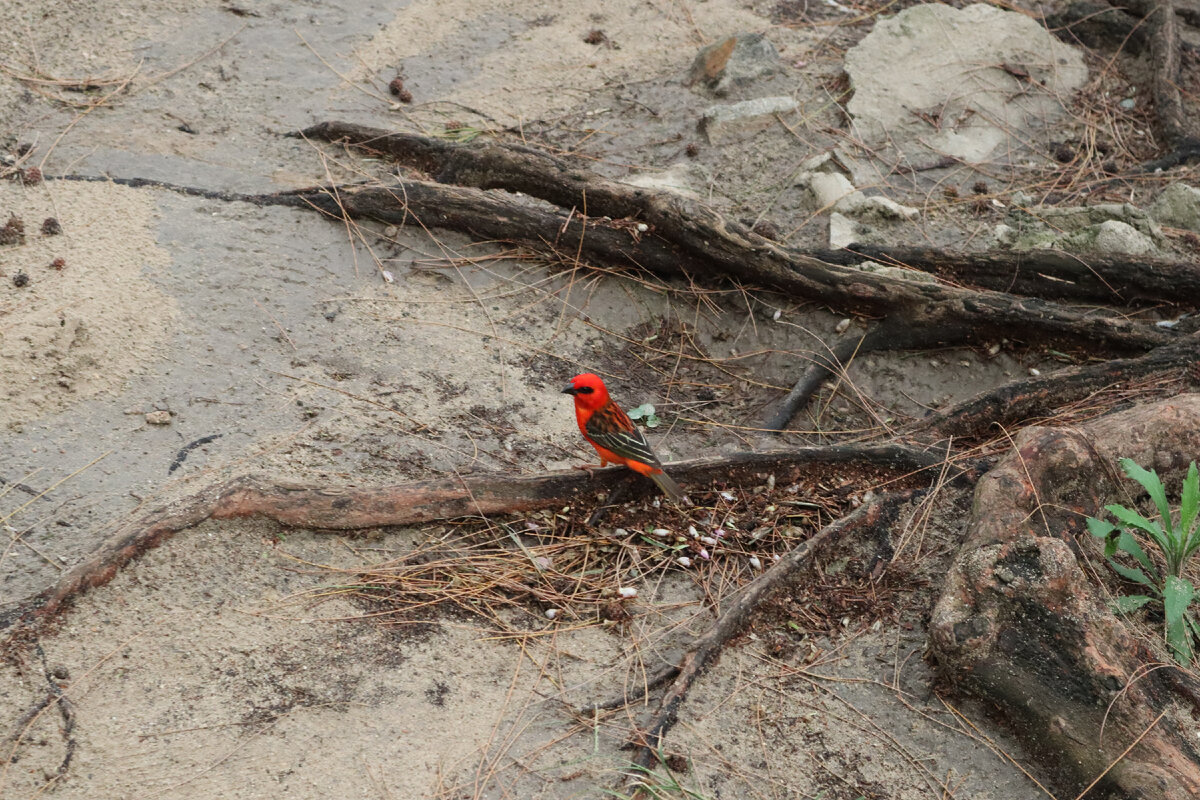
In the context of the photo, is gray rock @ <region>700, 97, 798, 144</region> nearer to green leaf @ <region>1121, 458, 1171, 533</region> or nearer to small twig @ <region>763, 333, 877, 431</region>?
small twig @ <region>763, 333, 877, 431</region>

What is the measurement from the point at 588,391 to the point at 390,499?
0.92m

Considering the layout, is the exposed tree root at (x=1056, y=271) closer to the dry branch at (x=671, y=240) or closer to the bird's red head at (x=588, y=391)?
the dry branch at (x=671, y=240)

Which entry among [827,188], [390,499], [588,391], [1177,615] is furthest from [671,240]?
[1177,615]

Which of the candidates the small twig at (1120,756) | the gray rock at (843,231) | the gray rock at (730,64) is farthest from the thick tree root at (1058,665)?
the gray rock at (730,64)

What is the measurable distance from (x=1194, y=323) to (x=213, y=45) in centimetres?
578

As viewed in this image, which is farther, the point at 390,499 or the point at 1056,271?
the point at 1056,271

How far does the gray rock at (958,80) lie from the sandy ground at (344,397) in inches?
18.9

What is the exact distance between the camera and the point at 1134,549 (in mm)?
3402

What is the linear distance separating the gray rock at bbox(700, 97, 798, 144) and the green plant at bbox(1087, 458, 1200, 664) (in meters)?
3.57

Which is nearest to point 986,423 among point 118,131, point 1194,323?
point 1194,323

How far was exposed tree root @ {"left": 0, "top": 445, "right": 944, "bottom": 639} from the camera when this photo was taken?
3029mm

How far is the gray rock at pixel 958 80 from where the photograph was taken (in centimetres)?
646

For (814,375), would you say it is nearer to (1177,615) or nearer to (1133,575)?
(1133,575)

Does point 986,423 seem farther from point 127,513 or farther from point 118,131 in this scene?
point 118,131
